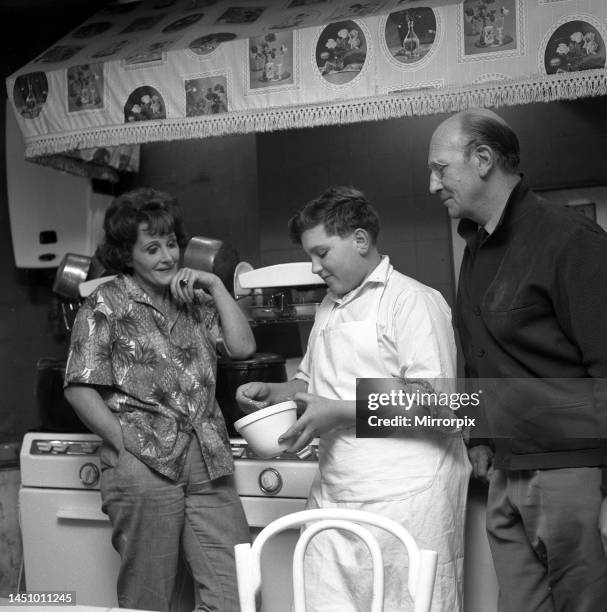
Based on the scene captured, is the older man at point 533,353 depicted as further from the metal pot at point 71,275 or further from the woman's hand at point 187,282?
the metal pot at point 71,275

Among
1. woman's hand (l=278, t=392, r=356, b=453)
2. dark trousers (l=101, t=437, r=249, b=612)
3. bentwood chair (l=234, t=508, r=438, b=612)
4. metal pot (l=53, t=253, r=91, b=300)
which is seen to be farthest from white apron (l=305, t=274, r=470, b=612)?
metal pot (l=53, t=253, r=91, b=300)

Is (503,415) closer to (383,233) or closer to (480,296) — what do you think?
(480,296)

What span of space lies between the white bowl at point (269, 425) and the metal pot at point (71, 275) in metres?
1.72

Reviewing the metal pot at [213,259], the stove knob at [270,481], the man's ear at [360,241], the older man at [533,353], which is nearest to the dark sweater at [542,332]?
the older man at [533,353]

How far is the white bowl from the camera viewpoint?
1995mm

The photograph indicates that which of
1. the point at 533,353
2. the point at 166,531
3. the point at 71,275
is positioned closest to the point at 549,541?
the point at 533,353

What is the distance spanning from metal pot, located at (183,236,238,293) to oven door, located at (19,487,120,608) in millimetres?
927

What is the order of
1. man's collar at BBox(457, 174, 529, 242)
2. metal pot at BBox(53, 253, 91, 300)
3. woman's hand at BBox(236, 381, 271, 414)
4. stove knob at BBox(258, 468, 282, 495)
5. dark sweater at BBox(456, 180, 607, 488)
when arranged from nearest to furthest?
dark sweater at BBox(456, 180, 607, 488) < man's collar at BBox(457, 174, 529, 242) < woman's hand at BBox(236, 381, 271, 414) < stove knob at BBox(258, 468, 282, 495) < metal pot at BBox(53, 253, 91, 300)

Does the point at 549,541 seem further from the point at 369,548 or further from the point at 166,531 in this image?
the point at 166,531

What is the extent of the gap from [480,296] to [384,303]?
30 cm

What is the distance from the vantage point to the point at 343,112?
2736mm

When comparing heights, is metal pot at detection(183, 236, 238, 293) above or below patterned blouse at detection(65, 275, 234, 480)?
above

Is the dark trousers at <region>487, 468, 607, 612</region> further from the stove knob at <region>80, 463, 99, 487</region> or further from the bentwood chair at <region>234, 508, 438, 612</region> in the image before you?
the stove knob at <region>80, 463, 99, 487</region>

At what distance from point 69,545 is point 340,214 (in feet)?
5.42
